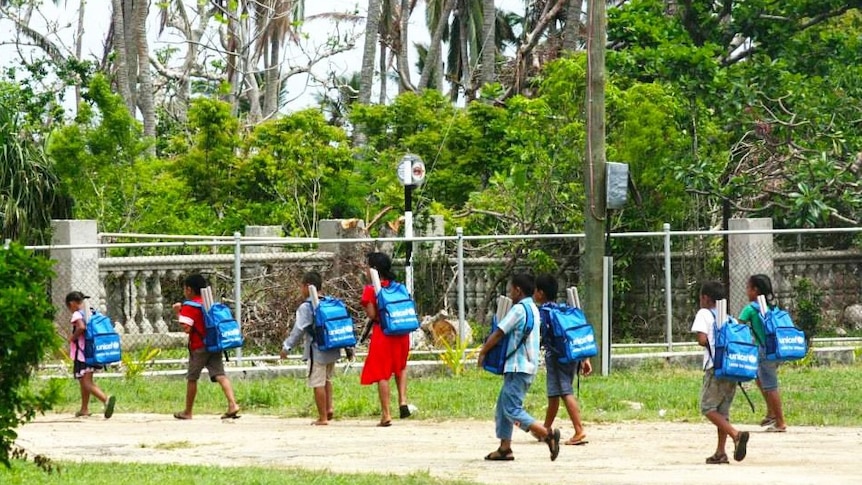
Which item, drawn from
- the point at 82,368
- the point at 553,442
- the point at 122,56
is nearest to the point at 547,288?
the point at 553,442

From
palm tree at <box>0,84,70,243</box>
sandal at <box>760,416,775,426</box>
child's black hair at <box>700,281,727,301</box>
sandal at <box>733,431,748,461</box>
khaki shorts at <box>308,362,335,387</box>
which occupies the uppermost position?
palm tree at <box>0,84,70,243</box>

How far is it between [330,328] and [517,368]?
3012mm

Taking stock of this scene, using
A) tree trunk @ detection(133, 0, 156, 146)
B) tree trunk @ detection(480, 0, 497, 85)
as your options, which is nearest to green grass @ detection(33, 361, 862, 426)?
tree trunk @ detection(133, 0, 156, 146)

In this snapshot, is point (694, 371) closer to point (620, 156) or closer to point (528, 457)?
point (620, 156)

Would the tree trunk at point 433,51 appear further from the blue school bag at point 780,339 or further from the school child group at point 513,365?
the blue school bag at point 780,339

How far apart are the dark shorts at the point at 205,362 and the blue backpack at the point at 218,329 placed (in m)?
0.12

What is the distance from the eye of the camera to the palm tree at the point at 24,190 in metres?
24.2

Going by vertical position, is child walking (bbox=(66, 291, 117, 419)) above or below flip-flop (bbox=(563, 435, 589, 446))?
above

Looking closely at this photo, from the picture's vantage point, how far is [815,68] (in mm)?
26891

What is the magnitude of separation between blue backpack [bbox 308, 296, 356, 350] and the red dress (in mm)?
253

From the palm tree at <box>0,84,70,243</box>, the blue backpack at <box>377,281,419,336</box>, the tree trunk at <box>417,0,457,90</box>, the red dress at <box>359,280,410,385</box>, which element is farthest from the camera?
the tree trunk at <box>417,0,457,90</box>

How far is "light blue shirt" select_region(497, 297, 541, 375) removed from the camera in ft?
39.2

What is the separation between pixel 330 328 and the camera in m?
14.5

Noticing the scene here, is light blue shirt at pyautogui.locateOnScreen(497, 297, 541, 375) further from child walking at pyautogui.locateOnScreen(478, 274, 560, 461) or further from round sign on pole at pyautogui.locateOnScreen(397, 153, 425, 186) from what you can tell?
round sign on pole at pyautogui.locateOnScreen(397, 153, 425, 186)
